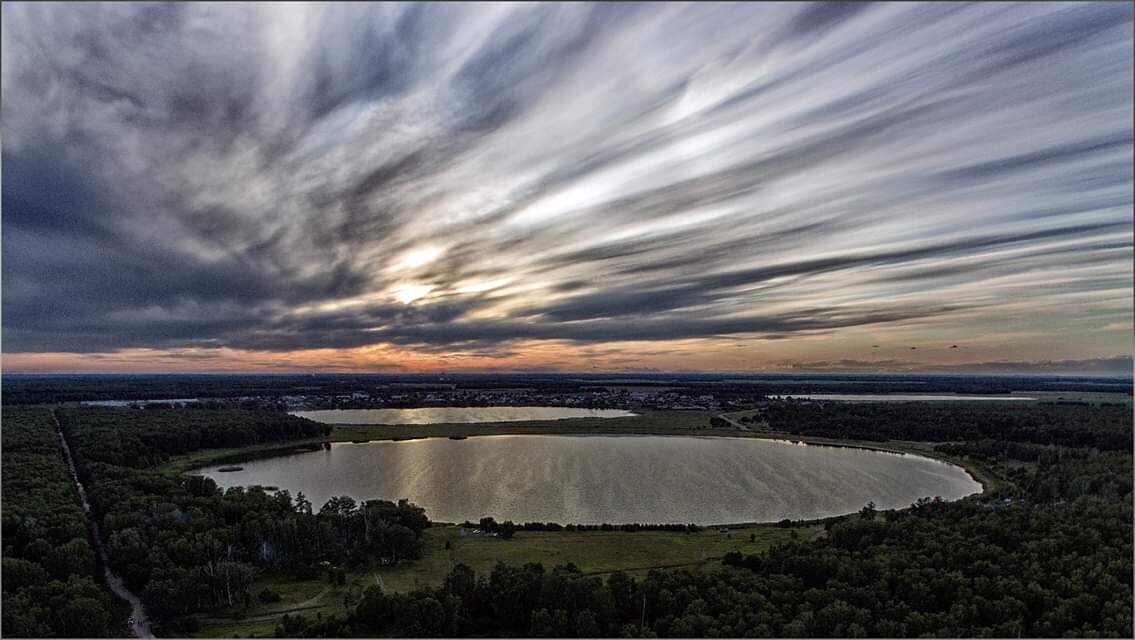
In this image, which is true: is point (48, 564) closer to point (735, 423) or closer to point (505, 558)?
point (505, 558)

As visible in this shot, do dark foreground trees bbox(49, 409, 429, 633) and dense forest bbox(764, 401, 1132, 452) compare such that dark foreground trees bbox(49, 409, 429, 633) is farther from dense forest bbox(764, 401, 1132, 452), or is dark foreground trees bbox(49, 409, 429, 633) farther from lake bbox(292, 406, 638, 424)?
dense forest bbox(764, 401, 1132, 452)

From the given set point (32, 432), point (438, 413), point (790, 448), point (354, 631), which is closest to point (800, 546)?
point (354, 631)

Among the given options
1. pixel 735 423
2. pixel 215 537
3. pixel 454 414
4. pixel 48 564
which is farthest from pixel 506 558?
pixel 454 414

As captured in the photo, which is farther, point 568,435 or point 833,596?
point 568,435

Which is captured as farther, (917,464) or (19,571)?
(917,464)

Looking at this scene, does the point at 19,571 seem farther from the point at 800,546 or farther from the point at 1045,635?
the point at 1045,635
